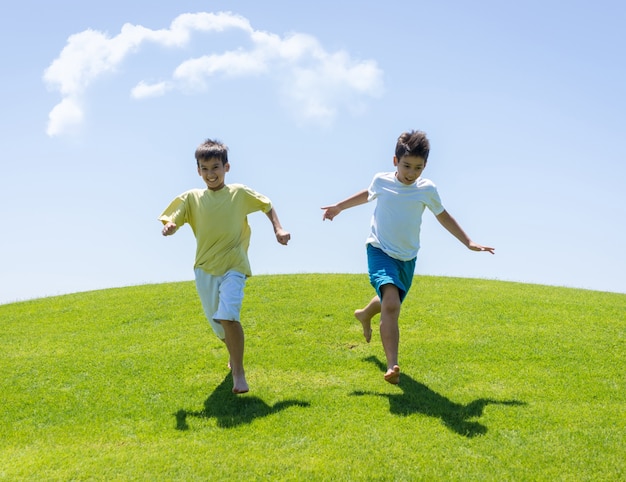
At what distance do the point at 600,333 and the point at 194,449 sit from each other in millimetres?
6449

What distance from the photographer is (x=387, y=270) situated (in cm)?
677

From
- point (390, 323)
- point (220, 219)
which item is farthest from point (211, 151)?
point (390, 323)

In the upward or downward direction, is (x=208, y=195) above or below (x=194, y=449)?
above

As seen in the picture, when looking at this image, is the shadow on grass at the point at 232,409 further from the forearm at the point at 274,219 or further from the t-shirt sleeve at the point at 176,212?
the t-shirt sleeve at the point at 176,212

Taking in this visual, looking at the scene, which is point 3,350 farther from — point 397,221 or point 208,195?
point 397,221

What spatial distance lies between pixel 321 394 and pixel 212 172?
8.34ft

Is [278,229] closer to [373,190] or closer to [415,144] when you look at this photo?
[373,190]

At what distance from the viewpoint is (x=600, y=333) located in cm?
946

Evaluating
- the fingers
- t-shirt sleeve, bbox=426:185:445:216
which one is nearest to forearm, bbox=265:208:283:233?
the fingers

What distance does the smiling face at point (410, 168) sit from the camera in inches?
263

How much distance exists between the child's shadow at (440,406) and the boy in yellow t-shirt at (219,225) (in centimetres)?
161

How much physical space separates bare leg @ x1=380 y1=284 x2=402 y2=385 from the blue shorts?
3.0 inches

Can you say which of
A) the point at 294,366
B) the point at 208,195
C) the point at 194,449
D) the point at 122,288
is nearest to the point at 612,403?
the point at 294,366

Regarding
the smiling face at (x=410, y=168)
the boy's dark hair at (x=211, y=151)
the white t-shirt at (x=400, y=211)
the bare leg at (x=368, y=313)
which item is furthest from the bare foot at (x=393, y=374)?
the boy's dark hair at (x=211, y=151)
